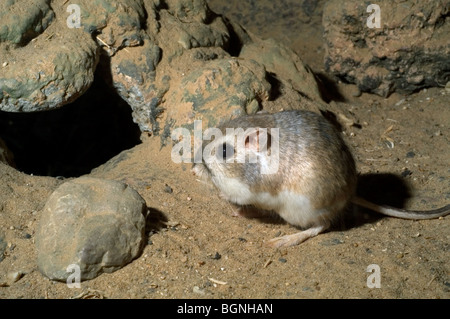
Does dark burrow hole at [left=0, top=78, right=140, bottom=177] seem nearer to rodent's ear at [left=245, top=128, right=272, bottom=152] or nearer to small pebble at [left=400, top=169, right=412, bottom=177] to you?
rodent's ear at [left=245, top=128, right=272, bottom=152]

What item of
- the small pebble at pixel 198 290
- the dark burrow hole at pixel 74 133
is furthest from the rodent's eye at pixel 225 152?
the dark burrow hole at pixel 74 133

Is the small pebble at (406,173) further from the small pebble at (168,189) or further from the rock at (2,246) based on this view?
the rock at (2,246)

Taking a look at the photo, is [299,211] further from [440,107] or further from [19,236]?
[440,107]

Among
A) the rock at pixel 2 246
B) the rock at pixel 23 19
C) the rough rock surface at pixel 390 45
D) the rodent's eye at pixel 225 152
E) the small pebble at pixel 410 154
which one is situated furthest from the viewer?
the rough rock surface at pixel 390 45

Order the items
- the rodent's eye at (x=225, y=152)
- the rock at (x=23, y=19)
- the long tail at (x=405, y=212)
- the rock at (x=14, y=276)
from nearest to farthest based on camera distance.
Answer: the rock at (x=14, y=276)
the rodent's eye at (x=225, y=152)
the long tail at (x=405, y=212)
the rock at (x=23, y=19)

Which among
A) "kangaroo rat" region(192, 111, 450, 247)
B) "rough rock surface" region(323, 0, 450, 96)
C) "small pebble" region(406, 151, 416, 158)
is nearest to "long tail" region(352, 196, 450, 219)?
"kangaroo rat" region(192, 111, 450, 247)

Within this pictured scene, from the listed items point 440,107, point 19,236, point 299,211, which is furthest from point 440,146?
point 19,236

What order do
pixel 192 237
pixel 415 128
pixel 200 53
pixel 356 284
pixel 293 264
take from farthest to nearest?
pixel 415 128 → pixel 200 53 → pixel 192 237 → pixel 293 264 → pixel 356 284
